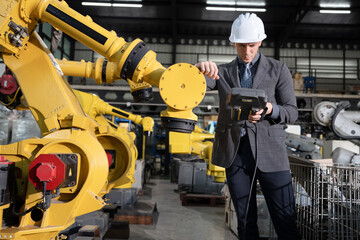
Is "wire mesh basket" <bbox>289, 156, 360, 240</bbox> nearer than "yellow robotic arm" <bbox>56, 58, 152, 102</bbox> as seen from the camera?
Yes

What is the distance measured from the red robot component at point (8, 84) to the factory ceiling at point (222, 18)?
1161cm

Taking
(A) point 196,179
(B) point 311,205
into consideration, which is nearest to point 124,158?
(B) point 311,205

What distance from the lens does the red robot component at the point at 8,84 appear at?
2.26 m

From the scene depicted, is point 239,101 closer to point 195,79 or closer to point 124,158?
point 195,79

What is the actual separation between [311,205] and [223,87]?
1.29 metres

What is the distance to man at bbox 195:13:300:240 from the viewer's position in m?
1.77

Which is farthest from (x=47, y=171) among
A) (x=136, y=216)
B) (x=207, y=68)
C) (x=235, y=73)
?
(x=136, y=216)

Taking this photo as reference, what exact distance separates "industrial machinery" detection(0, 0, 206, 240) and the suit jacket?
1.13 ft

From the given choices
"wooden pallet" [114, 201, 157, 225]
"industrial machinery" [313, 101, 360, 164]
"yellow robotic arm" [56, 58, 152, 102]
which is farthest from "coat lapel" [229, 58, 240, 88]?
"wooden pallet" [114, 201, 157, 225]

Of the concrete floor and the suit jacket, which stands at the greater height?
the suit jacket

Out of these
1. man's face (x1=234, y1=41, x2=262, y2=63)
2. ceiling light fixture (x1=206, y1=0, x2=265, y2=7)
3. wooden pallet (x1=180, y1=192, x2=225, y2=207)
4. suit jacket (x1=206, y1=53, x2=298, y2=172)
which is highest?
ceiling light fixture (x1=206, y1=0, x2=265, y2=7)

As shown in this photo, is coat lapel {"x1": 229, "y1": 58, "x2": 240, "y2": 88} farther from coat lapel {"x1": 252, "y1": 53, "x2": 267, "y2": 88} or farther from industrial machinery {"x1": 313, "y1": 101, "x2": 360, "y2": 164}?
industrial machinery {"x1": 313, "y1": 101, "x2": 360, "y2": 164}

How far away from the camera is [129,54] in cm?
164

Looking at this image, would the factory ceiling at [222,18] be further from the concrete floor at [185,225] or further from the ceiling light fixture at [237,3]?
the concrete floor at [185,225]
